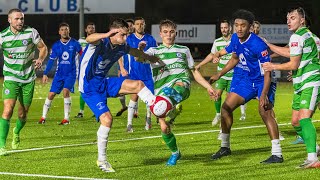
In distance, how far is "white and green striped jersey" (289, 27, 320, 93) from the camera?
1063 centimetres

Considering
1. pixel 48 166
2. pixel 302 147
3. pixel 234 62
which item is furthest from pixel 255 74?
pixel 48 166

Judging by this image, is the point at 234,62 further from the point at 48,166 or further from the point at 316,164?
the point at 48,166

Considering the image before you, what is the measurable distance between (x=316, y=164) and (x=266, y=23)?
26041 millimetres

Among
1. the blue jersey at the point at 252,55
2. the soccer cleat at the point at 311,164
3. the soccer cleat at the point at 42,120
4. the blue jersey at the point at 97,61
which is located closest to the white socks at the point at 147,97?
the blue jersey at the point at 97,61

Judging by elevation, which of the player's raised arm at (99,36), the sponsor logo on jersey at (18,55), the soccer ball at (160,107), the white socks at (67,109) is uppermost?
the player's raised arm at (99,36)

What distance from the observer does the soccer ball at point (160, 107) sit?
10242 millimetres

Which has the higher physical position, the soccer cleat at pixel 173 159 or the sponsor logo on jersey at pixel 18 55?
the sponsor logo on jersey at pixel 18 55

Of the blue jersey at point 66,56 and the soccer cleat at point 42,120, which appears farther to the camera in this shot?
the blue jersey at point 66,56

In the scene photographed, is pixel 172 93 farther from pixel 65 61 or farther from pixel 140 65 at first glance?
pixel 65 61

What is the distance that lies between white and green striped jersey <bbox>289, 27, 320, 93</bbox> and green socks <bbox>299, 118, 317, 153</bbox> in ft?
1.51

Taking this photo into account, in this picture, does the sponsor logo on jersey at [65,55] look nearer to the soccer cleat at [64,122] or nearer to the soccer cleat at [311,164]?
the soccer cleat at [64,122]

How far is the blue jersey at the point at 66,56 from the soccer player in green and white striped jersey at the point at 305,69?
871 centimetres

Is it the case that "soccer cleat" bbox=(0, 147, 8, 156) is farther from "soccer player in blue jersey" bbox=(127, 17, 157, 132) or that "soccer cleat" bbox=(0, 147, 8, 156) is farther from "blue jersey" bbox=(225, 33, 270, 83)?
"soccer player in blue jersey" bbox=(127, 17, 157, 132)

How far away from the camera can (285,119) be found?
1902 centimetres
